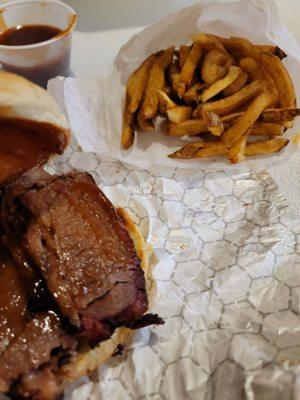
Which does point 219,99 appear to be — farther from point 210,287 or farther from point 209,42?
point 210,287

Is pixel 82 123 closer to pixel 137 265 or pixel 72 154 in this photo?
pixel 72 154

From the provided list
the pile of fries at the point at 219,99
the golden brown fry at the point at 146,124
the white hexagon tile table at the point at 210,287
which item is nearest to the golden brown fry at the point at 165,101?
the pile of fries at the point at 219,99

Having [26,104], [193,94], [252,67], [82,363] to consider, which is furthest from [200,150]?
[82,363]

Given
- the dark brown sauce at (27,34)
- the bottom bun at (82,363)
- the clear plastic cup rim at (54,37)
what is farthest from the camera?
the dark brown sauce at (27,34)

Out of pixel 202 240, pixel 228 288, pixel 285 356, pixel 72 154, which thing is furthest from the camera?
pixel 72 154

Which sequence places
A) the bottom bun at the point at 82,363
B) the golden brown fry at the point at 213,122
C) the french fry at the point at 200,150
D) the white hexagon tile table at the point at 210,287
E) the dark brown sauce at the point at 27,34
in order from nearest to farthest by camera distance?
the bottom bun at the point at 82,363 → the white hexagon tile table at the point at 210,287 → the golden brown fry at the point at 213,122 → the french fry at the point at 200,150 → the dark brown sauce at the point at 27,34

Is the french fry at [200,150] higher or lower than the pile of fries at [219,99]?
lower

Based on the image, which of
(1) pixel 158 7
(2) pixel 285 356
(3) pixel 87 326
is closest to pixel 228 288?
(2) pixel 285 356

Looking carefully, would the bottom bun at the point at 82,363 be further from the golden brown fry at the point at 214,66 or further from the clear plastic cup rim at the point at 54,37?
the clear plastic cup rim at the point at 54,37
